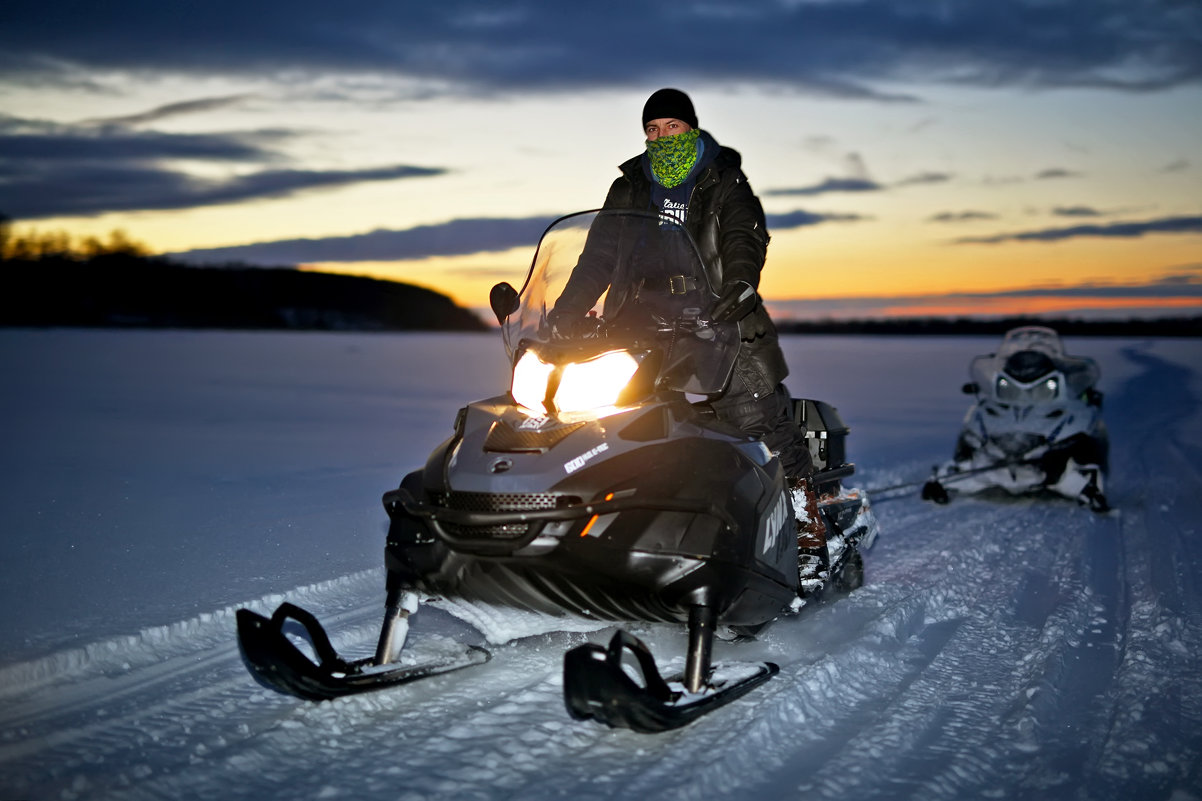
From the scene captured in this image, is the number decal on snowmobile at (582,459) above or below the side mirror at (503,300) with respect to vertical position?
below

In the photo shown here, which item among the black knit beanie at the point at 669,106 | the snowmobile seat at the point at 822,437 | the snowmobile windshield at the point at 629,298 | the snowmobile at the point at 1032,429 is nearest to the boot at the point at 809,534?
the snowmobile seat at the point at 822,437

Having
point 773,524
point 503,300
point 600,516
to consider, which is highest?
point 503,300

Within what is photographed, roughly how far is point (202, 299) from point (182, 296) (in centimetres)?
270

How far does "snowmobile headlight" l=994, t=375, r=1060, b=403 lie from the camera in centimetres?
754

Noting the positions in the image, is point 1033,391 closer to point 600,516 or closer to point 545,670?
point 545,670

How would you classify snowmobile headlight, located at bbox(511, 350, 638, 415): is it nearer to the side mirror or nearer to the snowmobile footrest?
the side mirror

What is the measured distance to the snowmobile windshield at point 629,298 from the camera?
3.33 metres

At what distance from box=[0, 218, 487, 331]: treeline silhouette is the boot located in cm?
4742

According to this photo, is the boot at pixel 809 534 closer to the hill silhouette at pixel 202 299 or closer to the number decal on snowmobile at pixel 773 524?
the number decal on snowmobile at pixel 773 524

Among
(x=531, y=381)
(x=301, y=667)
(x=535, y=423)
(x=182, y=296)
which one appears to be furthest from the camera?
(x=182, y=296)

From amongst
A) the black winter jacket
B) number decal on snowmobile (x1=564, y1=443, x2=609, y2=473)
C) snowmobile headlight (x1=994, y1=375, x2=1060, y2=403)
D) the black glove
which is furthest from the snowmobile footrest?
snowmobile headlight (x1=994, y1=375, x2=1060, y2=403)

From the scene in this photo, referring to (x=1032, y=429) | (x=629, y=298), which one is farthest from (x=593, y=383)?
(x=1032, y=429)

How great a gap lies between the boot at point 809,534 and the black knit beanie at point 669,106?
1.50 m

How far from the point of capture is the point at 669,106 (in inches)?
146
